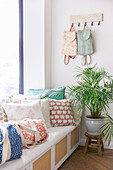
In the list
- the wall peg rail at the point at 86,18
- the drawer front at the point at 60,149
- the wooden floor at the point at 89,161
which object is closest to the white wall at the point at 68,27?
the wall peg rail at the point at 86,18

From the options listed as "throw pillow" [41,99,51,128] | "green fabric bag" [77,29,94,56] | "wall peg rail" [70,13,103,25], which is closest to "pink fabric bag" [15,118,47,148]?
"throw pillow" [41,99,51,128]

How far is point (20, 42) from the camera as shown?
12.1 ft

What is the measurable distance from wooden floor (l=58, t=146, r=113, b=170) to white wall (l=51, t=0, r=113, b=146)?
47 centimetres

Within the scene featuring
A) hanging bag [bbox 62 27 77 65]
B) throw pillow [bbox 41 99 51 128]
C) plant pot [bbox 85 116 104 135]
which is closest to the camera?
throw pillow [bbox 41 99 51 128]

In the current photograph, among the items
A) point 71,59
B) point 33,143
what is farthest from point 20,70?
point 33,143

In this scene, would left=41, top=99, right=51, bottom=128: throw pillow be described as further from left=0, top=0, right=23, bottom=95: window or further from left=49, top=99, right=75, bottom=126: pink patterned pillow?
left=0, top=0, right=23, bottom=95: window

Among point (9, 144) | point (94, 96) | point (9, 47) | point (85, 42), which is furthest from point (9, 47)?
point (9, 144)

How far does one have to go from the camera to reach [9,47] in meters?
3.51

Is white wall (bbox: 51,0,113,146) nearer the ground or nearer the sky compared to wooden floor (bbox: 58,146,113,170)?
nearer the sky

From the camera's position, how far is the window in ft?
11.1

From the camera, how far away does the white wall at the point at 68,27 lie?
3.42 metres

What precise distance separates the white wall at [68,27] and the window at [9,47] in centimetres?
60

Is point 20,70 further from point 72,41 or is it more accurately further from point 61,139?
point 61,139

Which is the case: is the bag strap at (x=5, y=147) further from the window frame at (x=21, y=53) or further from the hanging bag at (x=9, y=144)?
the window frame at (x=21, y=53)
